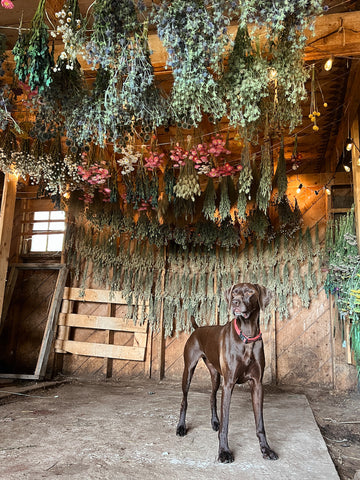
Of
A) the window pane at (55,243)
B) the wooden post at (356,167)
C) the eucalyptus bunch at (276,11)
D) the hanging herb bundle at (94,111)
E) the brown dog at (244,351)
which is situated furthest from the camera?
the window pane at (55,243)

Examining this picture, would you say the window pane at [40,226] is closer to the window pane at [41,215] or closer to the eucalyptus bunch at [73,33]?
the window pane at [41,215]

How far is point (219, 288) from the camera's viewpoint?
19.7ft

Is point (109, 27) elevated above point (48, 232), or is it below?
above

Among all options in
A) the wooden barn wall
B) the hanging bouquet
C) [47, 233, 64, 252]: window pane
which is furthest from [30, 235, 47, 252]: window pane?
the hanging bouquet

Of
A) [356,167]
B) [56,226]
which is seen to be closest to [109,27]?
[356,167]

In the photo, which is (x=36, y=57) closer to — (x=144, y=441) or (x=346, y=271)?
(x=144, y=441)

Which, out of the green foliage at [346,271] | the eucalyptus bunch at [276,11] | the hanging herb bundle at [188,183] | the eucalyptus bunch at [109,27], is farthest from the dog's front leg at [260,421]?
the eucalyptus bunch at [109,27]

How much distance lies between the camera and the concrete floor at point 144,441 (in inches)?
95.1

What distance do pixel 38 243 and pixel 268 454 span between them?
5699 mm

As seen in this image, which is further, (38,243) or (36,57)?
(38,243)

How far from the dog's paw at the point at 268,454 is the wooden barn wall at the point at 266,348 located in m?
3.15

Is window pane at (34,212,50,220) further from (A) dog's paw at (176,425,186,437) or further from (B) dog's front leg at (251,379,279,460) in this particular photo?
(B) dog's front leg at (251,379,279,460)

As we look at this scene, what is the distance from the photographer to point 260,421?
2.72 meters

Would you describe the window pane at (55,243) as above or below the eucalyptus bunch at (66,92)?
below
